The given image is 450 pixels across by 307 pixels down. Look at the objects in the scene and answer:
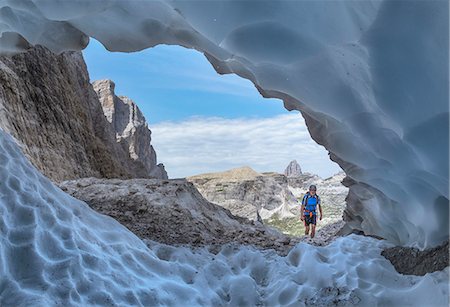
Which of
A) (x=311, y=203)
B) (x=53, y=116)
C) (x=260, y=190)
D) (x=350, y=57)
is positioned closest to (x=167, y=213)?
(x=311, y=203)

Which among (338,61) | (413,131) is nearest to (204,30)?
(338,61)

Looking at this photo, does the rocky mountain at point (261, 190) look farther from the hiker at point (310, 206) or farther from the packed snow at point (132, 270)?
the packed snow at point (132, 270)

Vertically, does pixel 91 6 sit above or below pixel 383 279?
above

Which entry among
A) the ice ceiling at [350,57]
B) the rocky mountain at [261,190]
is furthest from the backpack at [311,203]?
the rocky mountain at [261,190]

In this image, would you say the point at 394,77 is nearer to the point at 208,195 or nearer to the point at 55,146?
the point at 55,146

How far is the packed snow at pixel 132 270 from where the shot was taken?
3.63m

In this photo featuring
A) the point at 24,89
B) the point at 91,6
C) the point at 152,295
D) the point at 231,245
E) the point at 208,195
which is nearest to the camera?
the point at 152,295

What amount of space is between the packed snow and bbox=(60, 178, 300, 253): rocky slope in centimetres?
143

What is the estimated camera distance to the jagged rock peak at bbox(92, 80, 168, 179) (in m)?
41.2

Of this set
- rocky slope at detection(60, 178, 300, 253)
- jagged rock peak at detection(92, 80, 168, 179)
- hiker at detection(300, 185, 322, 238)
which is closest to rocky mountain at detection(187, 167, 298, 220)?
jagged rock peak at detection(92, 80, 168, 179)

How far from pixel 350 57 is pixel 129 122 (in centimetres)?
4125

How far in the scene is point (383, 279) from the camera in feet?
14.3

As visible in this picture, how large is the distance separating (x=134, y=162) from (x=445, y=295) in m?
24.3

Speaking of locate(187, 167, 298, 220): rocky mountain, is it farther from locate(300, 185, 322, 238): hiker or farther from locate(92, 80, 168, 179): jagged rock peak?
locate(300, 185, 322, 238): hiker
